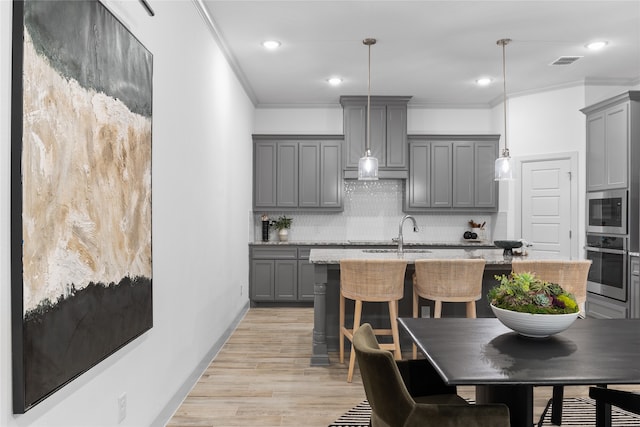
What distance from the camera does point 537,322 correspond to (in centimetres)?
187

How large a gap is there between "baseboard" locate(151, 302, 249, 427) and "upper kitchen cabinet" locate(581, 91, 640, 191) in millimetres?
4386

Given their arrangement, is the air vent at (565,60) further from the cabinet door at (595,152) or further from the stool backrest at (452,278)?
the stool backrest at (452,278)

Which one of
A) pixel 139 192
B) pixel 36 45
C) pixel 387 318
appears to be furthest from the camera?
pixel 387 318

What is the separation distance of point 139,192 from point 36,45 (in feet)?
3.09

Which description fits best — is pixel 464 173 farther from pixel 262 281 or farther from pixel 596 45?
pixel 262 281

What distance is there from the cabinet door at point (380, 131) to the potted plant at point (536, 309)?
460 cm

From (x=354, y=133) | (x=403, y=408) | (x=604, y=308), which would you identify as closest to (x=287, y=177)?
(x=354, y=133)

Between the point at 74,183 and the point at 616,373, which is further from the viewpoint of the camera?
the point at 74,183

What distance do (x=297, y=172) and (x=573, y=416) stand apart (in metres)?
4.54

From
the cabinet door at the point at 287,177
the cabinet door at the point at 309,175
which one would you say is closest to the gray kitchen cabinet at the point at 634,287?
the cabinet door at the point at 309,175

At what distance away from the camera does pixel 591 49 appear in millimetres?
4641

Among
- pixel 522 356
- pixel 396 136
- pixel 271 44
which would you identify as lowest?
pixel 522 356

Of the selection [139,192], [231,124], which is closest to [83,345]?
[139,192]

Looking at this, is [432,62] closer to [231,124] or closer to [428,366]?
[231,124]
